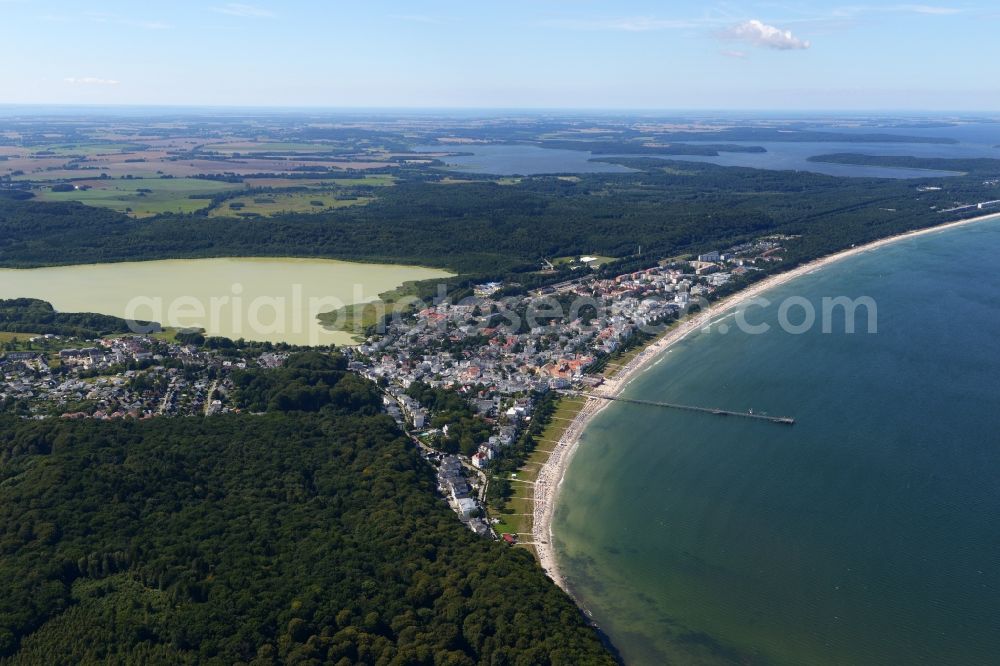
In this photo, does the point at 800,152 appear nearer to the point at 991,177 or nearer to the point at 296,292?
the point at 991,177

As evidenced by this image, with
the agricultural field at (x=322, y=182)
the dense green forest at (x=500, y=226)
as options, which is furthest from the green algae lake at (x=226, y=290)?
the agricultural field at (x=322, y=182)

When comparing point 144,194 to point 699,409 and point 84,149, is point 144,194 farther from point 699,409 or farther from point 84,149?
point 699,409

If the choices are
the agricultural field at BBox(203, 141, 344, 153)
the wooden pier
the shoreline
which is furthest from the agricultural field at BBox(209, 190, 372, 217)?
the agricultural field at BBox(203, 141, 344, 153)

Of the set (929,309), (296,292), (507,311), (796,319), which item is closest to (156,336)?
(296,292)

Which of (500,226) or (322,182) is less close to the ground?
(322,182)

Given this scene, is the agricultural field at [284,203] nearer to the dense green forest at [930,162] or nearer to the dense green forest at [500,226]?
the dense green forest at [500,226]

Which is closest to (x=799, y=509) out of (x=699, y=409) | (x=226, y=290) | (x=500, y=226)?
(x=699, y=409)

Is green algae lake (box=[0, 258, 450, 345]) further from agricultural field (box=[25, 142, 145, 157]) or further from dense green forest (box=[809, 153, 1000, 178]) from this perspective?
agricultural field (box=[25, 142, 145, 157])
